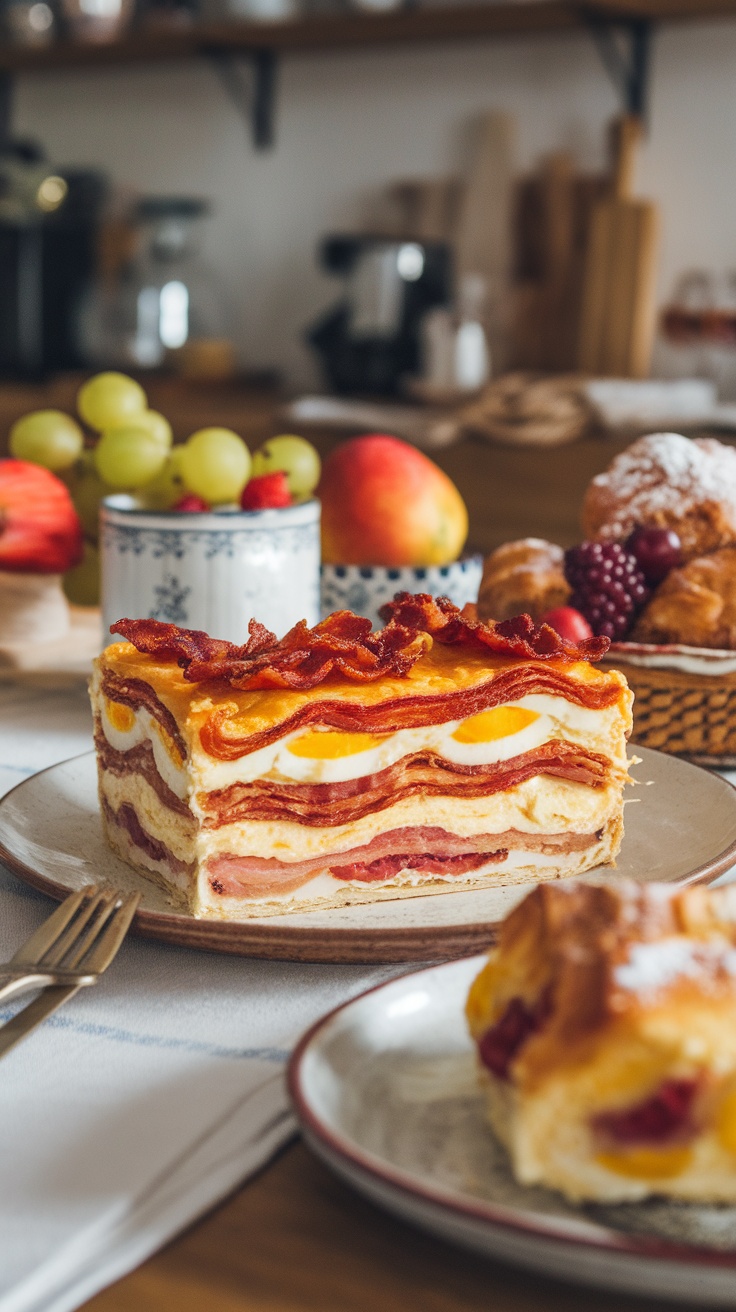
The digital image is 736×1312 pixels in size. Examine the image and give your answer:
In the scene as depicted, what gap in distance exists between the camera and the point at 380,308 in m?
3.33

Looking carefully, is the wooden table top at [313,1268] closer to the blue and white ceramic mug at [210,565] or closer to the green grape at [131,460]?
the blue and white ceramic mug at [210,565]

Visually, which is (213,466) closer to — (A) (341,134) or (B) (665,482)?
(B) (665,482)

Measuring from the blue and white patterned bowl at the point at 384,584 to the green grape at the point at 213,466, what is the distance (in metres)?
0.13

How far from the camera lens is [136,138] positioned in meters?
4.08

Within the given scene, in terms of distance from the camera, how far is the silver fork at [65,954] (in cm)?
60

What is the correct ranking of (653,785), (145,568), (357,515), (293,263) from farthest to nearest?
(293,263)
(357,515)
(145,568)
(653,785)

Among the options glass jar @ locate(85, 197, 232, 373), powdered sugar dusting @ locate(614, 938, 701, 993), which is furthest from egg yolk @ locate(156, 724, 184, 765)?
glass jar @ locate(85, 197, 232, 373)

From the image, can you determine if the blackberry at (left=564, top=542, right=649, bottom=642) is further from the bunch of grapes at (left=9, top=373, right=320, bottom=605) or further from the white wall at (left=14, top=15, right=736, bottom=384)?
the white wall at (left=14, top=15, right=736, bottom=384)

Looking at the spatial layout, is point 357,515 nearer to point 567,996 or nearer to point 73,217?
point 567,996

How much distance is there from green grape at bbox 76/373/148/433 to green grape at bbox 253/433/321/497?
0.17 metres

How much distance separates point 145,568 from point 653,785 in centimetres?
49

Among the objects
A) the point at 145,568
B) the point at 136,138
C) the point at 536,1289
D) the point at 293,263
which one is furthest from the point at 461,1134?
the point at 136,138

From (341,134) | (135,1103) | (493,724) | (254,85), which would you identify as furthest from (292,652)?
(254,85)

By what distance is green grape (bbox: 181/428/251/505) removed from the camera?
134 cm
